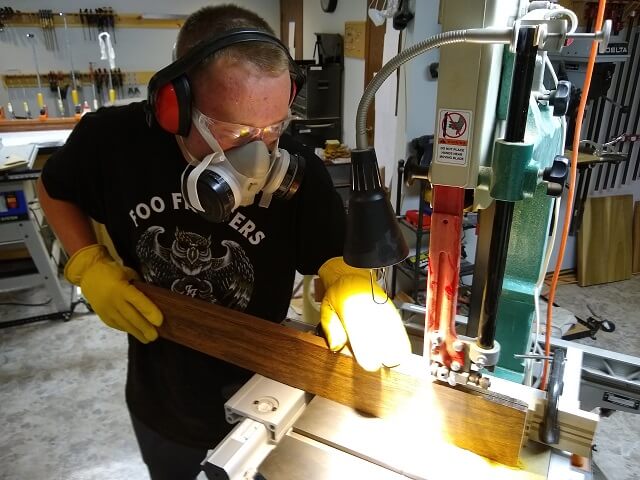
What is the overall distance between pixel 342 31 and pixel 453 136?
3791mm

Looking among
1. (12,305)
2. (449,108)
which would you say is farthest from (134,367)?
(12,305)

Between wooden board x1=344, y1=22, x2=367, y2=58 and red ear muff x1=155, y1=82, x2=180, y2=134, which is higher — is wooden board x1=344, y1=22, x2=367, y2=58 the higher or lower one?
the higher one

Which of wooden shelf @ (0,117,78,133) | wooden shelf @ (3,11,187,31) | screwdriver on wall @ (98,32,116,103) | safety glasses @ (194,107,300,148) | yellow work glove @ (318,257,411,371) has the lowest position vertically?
yellow work glove @ (318,257,411,371)

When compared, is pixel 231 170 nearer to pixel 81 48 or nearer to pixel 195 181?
pixel 195 181

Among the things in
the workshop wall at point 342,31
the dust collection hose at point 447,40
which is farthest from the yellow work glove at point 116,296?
the workshop wall at point 342,31

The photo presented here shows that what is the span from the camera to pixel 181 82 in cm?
88

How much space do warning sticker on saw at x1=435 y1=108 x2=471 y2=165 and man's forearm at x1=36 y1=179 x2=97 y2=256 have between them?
99 cm

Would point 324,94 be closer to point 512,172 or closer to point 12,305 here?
point 12,305

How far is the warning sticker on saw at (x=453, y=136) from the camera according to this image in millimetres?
630

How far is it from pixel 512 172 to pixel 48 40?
17.4 ft

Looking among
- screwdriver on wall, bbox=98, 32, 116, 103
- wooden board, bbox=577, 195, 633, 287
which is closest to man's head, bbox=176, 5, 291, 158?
wooden board, bbox=577, 195, 633, 287

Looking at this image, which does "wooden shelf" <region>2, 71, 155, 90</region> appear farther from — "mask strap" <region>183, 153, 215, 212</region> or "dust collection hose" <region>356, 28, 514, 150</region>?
"dust collection hose" <region>356, 28, 514, 150</region>

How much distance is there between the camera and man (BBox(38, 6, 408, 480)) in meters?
0.94

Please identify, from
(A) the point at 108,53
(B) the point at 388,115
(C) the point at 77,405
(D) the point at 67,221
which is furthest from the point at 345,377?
(A) the point at 108,53
